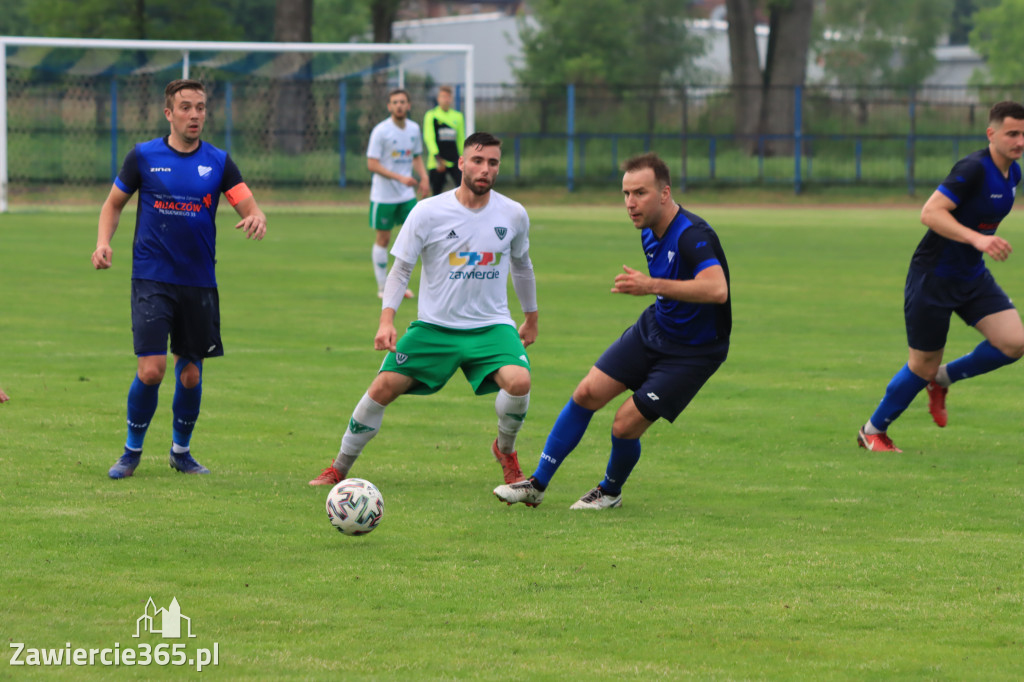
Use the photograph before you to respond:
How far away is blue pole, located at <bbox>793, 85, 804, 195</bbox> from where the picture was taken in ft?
138

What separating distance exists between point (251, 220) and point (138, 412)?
1.23 meters

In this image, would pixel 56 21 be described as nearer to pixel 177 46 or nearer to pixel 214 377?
pixel 177 46

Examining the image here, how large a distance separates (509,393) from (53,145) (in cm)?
2502

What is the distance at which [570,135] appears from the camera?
41750 millimetres

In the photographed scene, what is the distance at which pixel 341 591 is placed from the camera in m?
5.76

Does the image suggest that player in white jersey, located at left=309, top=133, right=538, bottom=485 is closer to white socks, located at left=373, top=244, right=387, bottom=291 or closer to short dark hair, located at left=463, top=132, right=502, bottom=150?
short dark hair, located at left=463, top=132, right=502, bottom=150

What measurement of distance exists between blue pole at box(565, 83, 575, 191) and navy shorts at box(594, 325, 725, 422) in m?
34.3

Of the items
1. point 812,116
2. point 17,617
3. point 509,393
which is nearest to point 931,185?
point 812,116

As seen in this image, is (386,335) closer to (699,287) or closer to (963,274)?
(699,287)

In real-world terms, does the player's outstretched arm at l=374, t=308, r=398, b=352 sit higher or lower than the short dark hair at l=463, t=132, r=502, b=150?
lower

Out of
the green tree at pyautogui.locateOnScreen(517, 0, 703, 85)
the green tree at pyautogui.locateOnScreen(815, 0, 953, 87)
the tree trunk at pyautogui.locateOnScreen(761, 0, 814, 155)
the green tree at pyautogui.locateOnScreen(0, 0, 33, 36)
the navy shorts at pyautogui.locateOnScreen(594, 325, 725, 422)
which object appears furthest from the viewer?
the green tree at pyautogui.locateOnScreen(815, 0, 953, 87)

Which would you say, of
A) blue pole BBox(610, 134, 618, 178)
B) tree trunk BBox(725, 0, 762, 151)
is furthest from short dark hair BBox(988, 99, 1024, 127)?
tree trunk BBox(725, 0, 762, 151)

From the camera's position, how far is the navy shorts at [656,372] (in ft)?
23.3

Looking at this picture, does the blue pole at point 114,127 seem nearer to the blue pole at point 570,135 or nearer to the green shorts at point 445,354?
the blue pole at point 570,135
